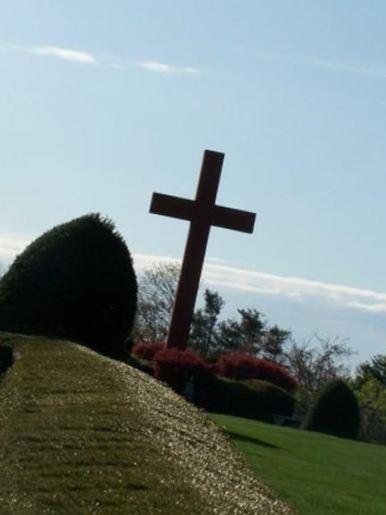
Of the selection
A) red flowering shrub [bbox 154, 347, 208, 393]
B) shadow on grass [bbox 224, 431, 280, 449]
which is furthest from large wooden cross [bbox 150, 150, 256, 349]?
shadow on grass [bbox 224, 431, 280, 449]

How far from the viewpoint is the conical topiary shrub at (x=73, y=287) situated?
20391mm

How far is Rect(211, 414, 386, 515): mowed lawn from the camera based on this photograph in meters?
15.7

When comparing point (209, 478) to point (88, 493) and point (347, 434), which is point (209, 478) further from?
point (347, 434)

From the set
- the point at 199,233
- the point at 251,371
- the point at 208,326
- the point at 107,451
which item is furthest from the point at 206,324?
the point at 107,451

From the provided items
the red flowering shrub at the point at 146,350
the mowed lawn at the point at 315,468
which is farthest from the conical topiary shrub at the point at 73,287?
the red flowering shrub at the point at 146,350

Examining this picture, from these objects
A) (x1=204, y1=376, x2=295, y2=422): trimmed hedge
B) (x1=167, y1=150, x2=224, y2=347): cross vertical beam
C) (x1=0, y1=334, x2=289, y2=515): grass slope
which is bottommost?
(x1=0, y1=334, x2=289, y2=515): grass slope

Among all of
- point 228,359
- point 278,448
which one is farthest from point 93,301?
point 228,359

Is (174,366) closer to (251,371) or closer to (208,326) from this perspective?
(251,371)

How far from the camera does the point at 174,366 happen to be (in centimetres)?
2702

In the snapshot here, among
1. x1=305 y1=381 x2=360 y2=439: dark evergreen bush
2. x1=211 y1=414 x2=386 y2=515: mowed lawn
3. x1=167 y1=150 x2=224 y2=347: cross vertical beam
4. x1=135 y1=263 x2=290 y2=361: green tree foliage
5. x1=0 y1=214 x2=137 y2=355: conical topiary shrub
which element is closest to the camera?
x1=211 y1=414 x2=386 y2=515: mowed lawn

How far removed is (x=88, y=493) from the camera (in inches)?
352

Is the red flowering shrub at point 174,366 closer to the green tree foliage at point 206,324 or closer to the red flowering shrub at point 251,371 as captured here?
the red flowering shrub at point 251,371

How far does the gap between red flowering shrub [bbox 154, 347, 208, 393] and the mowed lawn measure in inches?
49.2

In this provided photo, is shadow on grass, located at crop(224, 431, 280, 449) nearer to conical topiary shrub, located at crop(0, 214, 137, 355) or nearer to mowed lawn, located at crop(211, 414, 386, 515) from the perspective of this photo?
mowed lawn, located at crop(211, 414, 386, 515)
